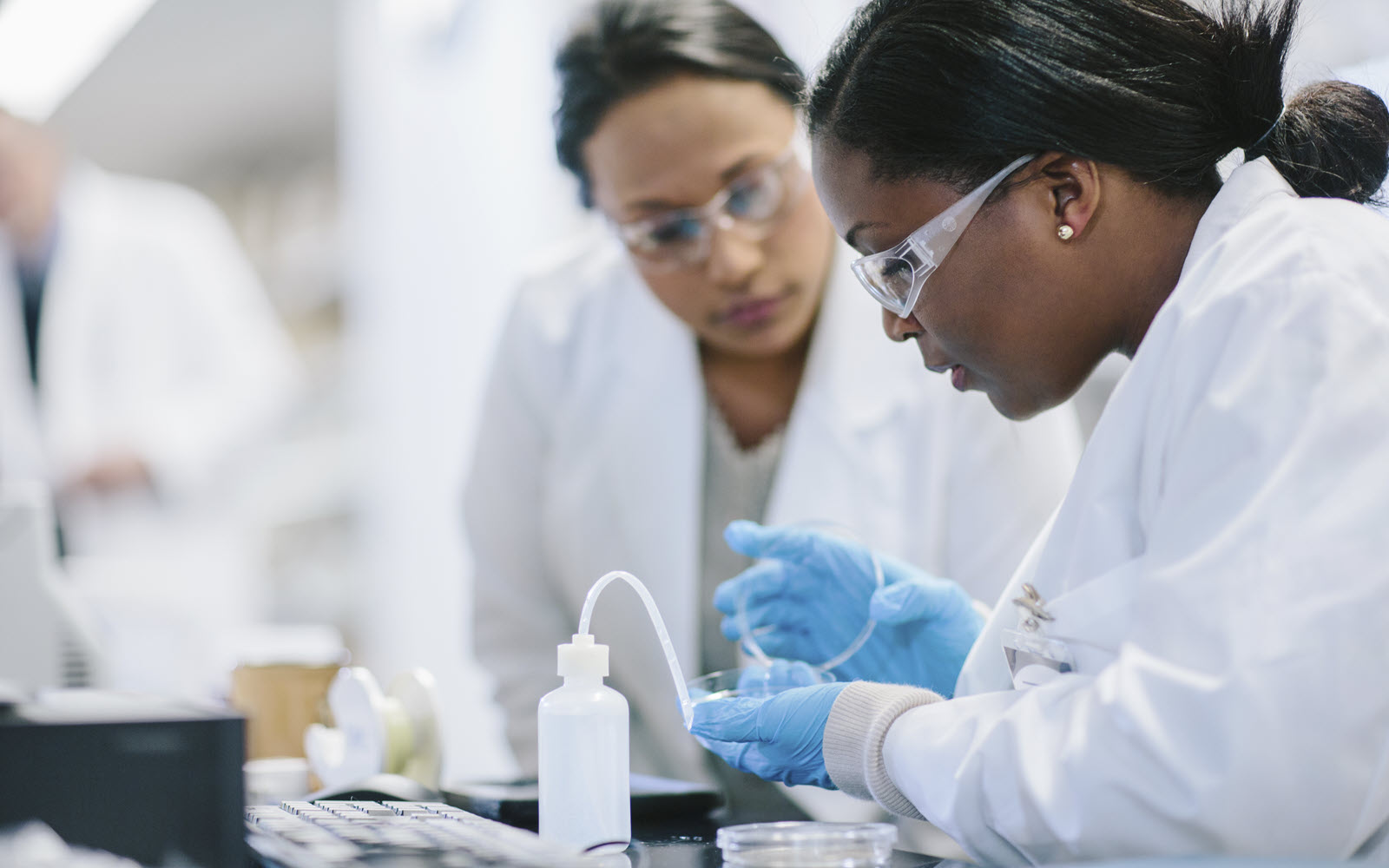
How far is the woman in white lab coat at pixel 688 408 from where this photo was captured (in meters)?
1.69

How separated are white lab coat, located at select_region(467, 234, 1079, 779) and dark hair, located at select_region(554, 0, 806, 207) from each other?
311mm

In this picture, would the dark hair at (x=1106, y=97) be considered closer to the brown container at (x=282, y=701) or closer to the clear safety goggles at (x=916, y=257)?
the clear safety goggles at (x=916, y=257)

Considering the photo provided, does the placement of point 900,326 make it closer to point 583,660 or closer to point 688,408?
point 583,660

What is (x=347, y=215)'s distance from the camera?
5258mm

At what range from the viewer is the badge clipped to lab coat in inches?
36.3

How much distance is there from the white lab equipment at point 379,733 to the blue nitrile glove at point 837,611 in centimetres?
35

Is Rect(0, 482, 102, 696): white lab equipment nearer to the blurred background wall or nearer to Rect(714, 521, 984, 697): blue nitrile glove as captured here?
Rect(714, 521, 984, 697): blue nitrile glove

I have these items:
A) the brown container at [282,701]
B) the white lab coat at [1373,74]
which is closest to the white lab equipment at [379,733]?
the brown container at [282,701]

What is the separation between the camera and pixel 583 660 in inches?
38.1

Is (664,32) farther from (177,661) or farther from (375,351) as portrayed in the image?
(375,351)

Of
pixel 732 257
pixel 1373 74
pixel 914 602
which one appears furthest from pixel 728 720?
pixel 1373 74

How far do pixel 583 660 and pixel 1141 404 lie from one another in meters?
0.46

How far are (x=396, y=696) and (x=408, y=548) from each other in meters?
2.98

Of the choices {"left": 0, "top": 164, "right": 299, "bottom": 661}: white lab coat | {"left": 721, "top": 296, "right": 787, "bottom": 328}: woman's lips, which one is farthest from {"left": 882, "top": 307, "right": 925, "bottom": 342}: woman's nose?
{"left": 0, "top": 164, "right": 299, "bottom": 661}: white lab coat
